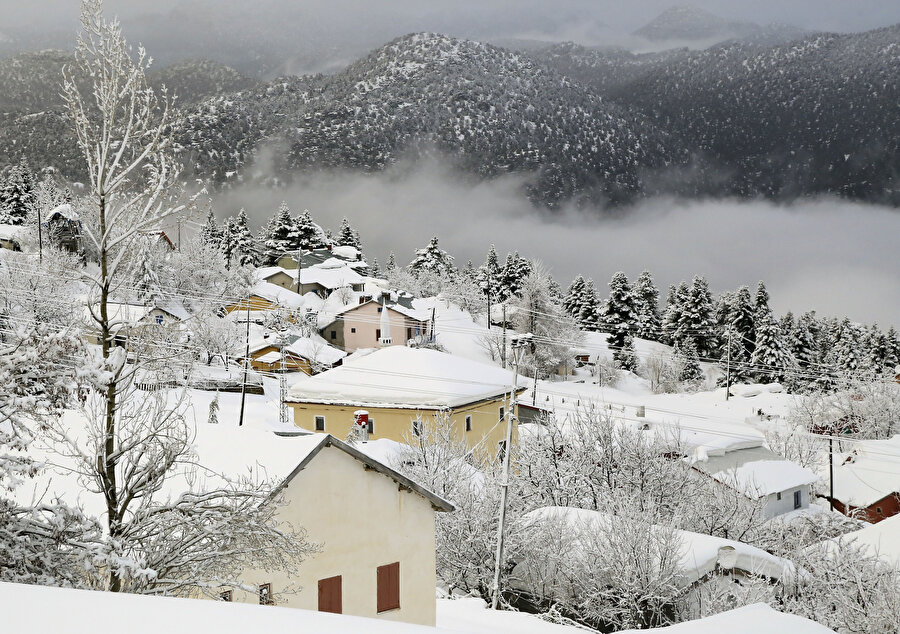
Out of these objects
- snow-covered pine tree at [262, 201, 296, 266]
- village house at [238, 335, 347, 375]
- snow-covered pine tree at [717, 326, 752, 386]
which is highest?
snow-covered pine tree at [262, 201, 296, 266]

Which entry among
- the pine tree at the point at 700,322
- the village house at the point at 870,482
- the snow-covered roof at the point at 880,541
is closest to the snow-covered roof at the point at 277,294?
the pine tree at the point at 700,322

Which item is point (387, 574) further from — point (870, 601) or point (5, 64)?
point (5, 64)

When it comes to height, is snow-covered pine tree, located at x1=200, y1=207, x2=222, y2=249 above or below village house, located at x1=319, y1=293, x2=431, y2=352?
above

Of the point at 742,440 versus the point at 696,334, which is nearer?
the point at 742,440

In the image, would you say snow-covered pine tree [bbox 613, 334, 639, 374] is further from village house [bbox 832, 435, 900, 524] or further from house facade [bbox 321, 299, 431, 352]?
village house [bbox 832, 435, 900, 524]

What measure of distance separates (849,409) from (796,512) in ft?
88.3

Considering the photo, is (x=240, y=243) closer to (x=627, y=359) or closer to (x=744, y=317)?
→ (x=627, y=359)

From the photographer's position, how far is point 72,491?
1041 centimetres

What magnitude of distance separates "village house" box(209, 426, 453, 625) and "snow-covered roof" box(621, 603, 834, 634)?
295 inches

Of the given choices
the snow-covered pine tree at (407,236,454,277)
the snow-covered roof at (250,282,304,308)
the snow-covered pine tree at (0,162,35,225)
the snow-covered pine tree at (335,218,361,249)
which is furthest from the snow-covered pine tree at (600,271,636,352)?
the snow-covered pine tree at (0,162,35,225)

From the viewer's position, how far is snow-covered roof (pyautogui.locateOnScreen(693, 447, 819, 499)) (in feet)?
104

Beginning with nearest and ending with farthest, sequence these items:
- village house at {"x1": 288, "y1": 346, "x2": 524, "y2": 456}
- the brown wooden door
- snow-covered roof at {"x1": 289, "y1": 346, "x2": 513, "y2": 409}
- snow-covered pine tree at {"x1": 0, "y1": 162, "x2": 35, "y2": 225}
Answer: the brown wooden door → village house at {"x1": 288, "y1": 346, "x2": 524, "y2": 456} → snow-covered roof at {"x1": 289, "y1": 346, "x2": 513, "y2": 409} → snow-covered pine tree at {"x1": 0, "y1": 162, "x2": 35, "y2": 225}

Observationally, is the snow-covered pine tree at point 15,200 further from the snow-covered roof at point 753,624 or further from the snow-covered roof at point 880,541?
the snow-covered roof at point 753,624

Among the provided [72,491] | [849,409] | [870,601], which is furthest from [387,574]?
[849,409]
